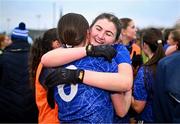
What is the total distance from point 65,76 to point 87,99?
8.4 inches

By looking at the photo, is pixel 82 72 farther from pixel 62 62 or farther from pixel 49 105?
pixel 49 105

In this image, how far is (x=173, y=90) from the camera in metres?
2.63

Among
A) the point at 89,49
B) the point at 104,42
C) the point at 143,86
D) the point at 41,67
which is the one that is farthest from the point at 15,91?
the point at 89,49

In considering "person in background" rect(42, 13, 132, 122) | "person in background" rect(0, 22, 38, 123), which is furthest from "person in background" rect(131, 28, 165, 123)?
"person in background" rect(0, 22, 38, 123)

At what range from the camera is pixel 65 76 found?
244cm

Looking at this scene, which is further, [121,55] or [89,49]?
[121,55]

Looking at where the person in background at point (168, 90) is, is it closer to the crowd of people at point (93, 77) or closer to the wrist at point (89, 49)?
the crowd of people at point (93, 77)

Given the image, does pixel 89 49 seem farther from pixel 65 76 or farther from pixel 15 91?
pixel 15 91

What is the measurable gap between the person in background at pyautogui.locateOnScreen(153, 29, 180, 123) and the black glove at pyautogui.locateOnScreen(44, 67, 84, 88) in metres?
0.70

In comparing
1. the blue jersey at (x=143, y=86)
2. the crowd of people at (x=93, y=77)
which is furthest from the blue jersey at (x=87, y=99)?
the blue jersey at (x=143, y=86)

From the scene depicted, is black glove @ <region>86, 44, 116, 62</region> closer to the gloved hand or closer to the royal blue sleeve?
the royal blue sleeve

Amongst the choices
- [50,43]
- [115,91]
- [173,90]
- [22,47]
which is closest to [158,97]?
[173,90]

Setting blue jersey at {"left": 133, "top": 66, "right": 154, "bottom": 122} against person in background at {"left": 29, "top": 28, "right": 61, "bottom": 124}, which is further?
blue jersey at {"left": 133, "top": 66, "right": 154, "bottom": 122}

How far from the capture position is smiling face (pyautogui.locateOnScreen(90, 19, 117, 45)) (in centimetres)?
264
